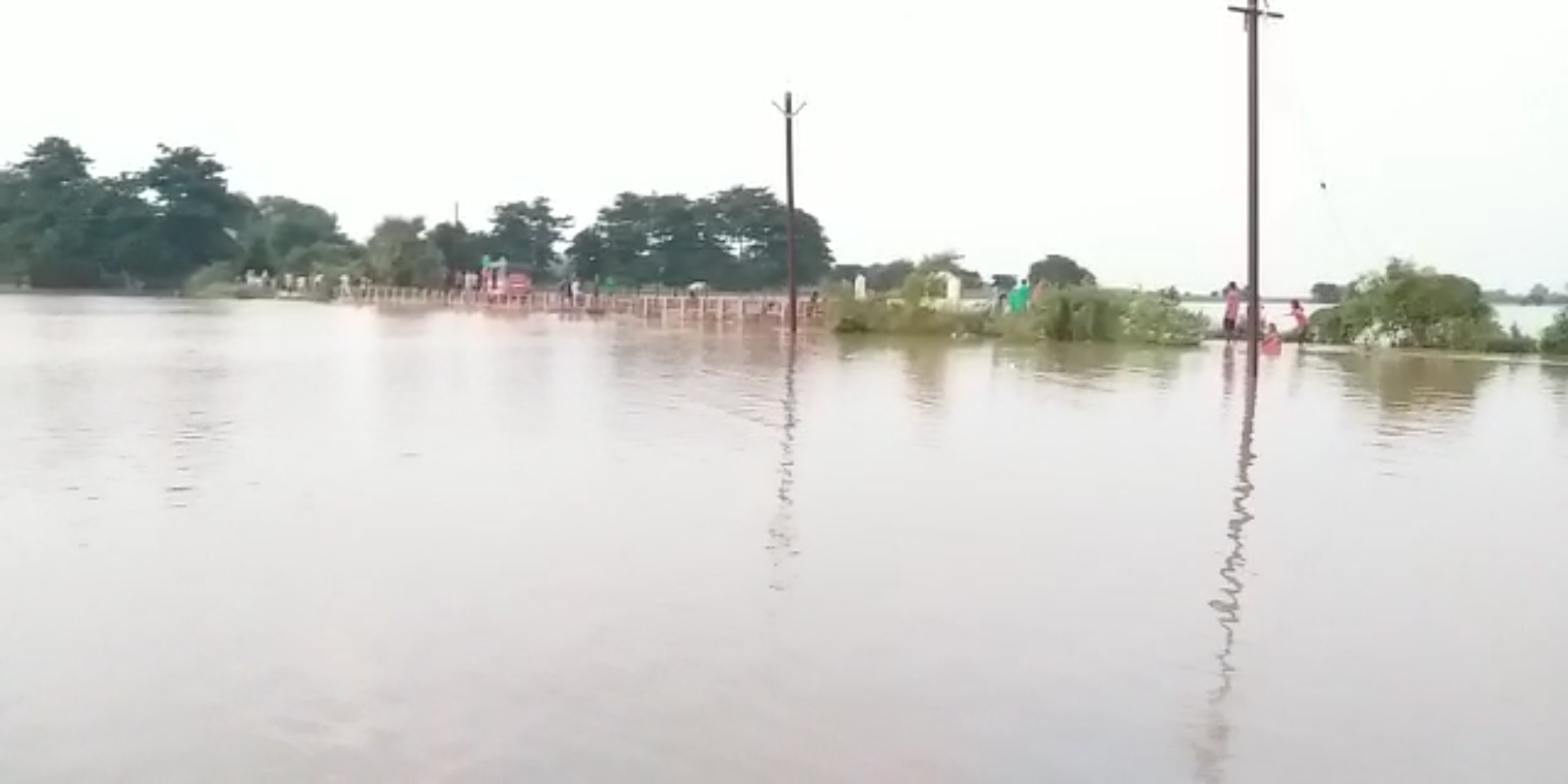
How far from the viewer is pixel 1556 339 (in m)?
32.2

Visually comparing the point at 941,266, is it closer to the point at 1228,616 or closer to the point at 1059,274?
the point at 1059,274

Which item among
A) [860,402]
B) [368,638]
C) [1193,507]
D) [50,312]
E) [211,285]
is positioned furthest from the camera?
[211,285]

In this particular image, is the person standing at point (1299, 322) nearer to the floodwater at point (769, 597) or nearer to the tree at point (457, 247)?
the floodwater at point (769, 597)

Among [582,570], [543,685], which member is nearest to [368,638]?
[543,685]

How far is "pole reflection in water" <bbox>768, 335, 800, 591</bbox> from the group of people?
1851 cm

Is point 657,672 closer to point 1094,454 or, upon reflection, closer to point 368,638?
point 368,638

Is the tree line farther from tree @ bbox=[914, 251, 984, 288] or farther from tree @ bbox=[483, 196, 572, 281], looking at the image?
tree @ bbox=[914, 251, 984, 288]

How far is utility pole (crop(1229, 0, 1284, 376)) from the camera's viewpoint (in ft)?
92.0

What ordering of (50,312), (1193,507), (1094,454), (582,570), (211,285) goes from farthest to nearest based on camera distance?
(211,285), (50,312), (1094,454), (1193,507), (582,570)

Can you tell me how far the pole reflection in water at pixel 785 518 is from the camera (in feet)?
27.8

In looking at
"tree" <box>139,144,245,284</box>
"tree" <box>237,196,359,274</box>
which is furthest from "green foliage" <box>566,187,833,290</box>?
"tree" <box>139,144,245,284</box>

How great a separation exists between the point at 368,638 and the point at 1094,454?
8.74 metres

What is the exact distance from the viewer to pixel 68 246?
96.8 metres

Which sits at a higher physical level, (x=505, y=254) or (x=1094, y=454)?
(x=505, y=254)
